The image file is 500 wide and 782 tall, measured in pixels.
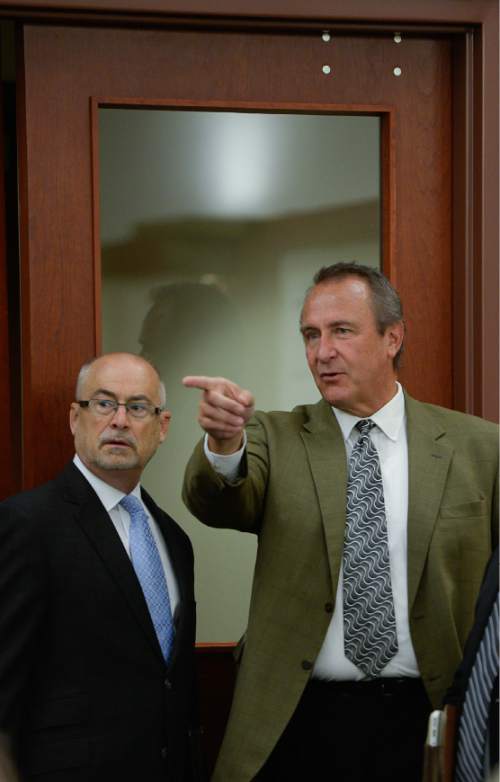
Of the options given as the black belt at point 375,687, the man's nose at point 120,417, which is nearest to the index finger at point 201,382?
the man's nose at point 120,417

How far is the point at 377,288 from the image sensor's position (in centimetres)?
259

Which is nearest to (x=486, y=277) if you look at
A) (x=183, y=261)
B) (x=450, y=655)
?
(x=183, y=261)

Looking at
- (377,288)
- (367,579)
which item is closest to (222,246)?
(377,288)

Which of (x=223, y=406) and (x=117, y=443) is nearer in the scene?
(x=223, y=406)

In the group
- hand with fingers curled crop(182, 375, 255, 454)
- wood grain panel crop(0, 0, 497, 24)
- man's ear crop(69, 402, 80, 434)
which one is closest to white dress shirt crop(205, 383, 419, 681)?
hand with fingers curled crop(182, 375, 255, 454)

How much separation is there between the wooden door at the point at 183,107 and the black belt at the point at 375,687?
82cm

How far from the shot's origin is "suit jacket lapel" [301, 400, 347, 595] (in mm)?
2393

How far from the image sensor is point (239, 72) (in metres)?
2.86

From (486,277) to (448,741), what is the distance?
135 centimetres

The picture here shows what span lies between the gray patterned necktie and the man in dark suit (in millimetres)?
358

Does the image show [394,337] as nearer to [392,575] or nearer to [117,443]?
[392,575]

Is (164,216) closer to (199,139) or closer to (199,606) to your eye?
(199,139)

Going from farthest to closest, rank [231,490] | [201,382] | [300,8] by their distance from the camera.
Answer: [300,8] → [231,490] → [201,382]

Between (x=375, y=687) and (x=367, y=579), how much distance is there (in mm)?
226
